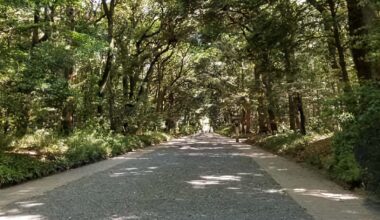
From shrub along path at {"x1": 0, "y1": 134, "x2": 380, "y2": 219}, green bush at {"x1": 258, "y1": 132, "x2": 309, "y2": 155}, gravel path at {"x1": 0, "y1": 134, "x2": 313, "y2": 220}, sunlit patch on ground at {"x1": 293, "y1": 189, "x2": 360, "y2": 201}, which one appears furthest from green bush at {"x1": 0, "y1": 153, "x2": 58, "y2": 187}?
green bush at {"x1": 258, "y1": 132, "x2": 309, "y2": 155}

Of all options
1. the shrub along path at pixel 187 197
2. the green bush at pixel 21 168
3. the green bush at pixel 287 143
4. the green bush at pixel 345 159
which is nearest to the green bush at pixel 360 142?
the green bush at pixel 345 159

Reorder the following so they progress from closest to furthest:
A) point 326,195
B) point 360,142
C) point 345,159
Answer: point 360,142 → point 326,195 → point 345,159

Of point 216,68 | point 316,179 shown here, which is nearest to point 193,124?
point 216,68

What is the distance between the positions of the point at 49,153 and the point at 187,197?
7617mm

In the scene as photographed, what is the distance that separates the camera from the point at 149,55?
31641 mm

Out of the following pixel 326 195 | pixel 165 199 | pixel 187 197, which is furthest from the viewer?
pixel 326 195

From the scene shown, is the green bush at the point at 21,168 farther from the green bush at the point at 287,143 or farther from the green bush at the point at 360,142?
the green bush at the point at 287,143

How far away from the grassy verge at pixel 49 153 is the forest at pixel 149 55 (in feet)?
0.16

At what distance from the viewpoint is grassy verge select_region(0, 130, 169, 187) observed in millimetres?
11001

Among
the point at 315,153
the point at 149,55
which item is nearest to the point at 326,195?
the point at 315,153

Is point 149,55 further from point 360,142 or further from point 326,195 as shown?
point 360,142

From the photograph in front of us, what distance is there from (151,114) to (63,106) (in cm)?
1336

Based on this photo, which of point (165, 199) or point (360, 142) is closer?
point (360, 142)

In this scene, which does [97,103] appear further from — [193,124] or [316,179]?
[193,124]
